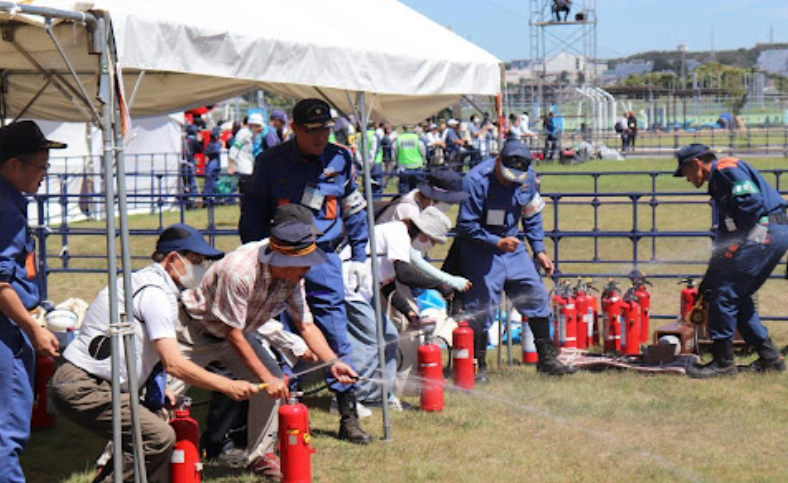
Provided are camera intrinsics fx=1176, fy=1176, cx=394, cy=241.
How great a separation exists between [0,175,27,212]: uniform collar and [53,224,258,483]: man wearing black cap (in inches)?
23.4

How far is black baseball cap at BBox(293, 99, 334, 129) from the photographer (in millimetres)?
7078

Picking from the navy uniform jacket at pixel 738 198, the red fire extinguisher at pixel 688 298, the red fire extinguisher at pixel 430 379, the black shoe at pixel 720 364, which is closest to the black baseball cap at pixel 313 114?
the red fire extinguisher at pixel 430 379

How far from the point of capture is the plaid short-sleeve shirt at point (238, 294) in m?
5.80

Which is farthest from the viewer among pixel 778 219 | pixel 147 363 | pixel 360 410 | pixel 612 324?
pixel 612 324

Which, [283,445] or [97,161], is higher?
[97,161]

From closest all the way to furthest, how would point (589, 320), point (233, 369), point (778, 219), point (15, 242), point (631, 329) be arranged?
point (15, 242) < point (233, 369) < point (778, 219) < point (631, 329) < point (589, 320)

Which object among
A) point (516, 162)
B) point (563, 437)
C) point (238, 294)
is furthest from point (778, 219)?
point (238, 294)

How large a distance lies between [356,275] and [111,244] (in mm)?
3061

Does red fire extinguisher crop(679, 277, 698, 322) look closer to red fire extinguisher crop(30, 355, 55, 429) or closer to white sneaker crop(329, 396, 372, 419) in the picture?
white sneaker crop(329, 396, 372, 419)

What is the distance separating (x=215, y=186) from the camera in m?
23.5

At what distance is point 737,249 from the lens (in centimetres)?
883

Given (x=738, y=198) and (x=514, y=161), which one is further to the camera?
(x=514, y=161)

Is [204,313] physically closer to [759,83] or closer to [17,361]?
[17,361]

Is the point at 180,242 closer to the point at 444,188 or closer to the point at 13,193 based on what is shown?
the point at 13,193
